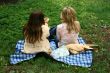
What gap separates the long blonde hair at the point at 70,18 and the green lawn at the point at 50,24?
2.58ft

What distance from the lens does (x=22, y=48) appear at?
823 centimetres

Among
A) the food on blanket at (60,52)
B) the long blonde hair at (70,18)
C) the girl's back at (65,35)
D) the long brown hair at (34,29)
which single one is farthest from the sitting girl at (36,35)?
the long blonde hair at (70,18)

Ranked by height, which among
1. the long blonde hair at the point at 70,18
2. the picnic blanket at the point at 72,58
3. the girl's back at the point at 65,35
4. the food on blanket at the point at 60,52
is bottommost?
the picnic blanket at the point at 72,58

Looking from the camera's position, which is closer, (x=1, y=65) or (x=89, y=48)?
(x=1, y=65)

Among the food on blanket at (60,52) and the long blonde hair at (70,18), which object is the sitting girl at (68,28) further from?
the food on blanket at (60,52)

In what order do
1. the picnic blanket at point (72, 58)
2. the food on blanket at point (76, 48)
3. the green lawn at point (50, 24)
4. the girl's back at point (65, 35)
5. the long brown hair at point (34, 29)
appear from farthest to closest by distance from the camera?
the girl's back at point (65, 35) → the food on blanket at point (76, 48) → the long brown hair at point (34, 29) → the picnic blanket at point (72, 58) → the green lawn at point (50, 24)

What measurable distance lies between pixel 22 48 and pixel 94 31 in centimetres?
237

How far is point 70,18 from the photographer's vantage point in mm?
8086

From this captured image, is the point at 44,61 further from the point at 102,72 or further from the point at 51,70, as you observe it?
the point at 102,72

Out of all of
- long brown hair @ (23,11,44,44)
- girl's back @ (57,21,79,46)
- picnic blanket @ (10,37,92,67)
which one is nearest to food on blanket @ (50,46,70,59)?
picnic blanket @ (10,37,92,67)

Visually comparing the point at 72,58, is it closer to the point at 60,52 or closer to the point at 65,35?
the point at 60,52

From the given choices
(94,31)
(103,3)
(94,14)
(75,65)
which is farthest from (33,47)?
(103,3)

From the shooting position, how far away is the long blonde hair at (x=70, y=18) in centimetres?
807

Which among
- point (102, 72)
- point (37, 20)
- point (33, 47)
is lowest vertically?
point (102, 72)
